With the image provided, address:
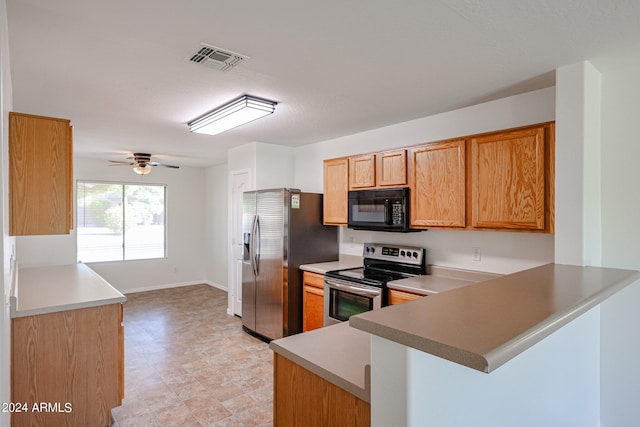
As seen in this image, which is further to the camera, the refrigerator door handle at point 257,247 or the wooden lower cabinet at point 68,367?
the refrigerator door handle at point 257,247

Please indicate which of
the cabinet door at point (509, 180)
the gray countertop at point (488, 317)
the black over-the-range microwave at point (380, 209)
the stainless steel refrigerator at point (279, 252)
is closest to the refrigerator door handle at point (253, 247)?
the stainless steel refrigerator at point (279, 252)

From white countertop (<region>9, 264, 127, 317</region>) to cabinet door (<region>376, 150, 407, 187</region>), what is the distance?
2.44 metres

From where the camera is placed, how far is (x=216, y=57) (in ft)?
6.79

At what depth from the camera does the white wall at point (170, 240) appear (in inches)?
237

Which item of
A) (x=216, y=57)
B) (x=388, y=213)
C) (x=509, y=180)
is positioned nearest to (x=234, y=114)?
(x=216, y=57)

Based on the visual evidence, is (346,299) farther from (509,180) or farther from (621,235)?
(621,235)

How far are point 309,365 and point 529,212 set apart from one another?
6.34ft

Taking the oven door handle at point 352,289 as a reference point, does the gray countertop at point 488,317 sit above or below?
above

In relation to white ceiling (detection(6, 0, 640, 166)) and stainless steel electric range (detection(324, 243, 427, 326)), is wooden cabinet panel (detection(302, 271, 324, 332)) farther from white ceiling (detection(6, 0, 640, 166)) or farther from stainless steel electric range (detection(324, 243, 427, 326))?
white ceiling (detection(6, 0, 640, 166))

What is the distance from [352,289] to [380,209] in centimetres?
82

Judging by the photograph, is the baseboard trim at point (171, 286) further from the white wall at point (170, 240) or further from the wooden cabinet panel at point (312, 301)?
the wooden cabinet panel at point (312, 301)

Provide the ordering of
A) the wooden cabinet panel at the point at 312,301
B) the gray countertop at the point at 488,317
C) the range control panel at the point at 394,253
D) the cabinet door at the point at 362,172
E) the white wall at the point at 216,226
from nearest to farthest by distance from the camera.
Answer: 1. the gray countertop at the point at 488,317
2. the range control panel at the point at 394,253
3. the cabinet door at the point at 362,172
4. the wooden cabinet panel at the point at 312,301
5. the white wall at the point at 216,226

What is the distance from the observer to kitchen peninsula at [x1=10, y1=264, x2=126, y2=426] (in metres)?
2.13

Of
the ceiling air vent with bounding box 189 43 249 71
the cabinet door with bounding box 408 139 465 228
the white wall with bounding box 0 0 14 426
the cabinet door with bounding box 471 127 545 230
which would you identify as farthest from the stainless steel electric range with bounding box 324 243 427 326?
the white wall with bounding box 0 0 14 426
